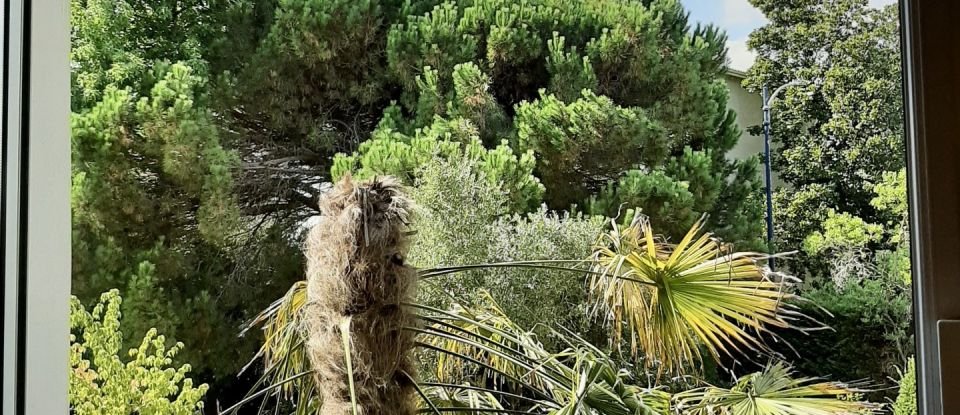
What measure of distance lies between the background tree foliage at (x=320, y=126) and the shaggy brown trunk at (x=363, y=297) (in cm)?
58

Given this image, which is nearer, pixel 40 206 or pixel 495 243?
pixel 40 206

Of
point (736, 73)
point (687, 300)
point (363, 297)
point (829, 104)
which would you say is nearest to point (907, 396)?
point (687, 300)

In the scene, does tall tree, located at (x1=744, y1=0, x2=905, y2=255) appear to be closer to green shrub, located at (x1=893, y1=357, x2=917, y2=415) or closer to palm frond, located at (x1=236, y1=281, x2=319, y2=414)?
green shrub, located at (x1=893, y1=357, x2=917, y2=415)

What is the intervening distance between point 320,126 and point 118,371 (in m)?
0.67

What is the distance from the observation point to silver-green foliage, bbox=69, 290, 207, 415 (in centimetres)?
166

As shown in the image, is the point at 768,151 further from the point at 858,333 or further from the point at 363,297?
the point at 363,297

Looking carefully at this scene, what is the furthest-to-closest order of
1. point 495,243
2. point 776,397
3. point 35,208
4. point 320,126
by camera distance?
point 320,126 < point 495,243 < point 776,397 < point 35,208

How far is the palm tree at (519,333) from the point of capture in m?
1.00

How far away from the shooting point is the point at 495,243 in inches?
63.8

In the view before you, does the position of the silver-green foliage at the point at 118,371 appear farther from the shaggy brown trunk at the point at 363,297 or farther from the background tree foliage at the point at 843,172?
the background tree foliage at the point at 843,172

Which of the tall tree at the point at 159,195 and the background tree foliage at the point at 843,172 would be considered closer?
the background tree foliage at the point at 843,172

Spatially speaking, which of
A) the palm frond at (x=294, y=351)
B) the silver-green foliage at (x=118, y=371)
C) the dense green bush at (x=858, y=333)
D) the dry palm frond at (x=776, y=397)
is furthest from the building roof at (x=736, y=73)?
the silver-green foliage at (x=118, y=371)

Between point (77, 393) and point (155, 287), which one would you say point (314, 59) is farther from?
point (77, 393)

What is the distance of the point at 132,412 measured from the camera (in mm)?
1691
